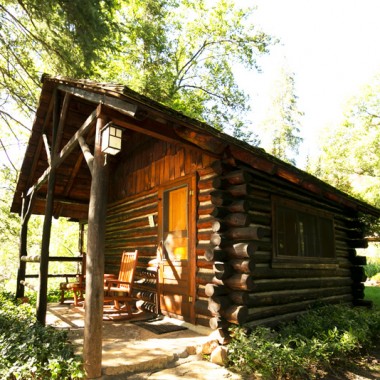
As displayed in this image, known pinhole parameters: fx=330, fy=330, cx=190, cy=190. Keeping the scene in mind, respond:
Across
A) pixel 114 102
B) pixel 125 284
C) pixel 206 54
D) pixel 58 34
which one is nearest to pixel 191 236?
pixel 125 284

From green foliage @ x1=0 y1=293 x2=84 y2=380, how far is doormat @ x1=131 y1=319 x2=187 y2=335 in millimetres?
1610

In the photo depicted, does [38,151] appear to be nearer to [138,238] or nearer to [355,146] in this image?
[138,238]

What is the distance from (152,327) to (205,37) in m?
19.3

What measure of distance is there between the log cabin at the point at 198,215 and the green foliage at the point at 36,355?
50 centimetres

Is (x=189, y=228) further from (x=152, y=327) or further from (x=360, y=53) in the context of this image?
(x=360, y=53)

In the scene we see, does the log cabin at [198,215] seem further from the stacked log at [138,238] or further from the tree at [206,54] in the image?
the tree at [206,54]

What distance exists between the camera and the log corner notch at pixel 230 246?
194 inches

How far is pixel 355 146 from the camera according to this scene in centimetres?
Answer: 1938

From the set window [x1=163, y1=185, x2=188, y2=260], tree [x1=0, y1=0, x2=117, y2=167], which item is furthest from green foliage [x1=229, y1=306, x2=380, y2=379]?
tree [x1=0, y1=0, x2=117, y2=167]

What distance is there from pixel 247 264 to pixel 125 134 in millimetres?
5588

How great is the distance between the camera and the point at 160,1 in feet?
59.9

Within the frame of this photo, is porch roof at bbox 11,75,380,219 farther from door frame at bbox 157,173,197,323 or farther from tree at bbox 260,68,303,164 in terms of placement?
tree at bbox 260,68,303,164

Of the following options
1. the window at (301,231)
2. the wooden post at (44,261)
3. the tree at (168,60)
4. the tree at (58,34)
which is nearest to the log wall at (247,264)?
the window at (301,231)

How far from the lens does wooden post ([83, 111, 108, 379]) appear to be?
3.65 m
